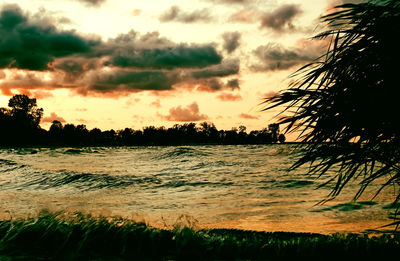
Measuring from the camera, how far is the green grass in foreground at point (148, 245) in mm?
3496

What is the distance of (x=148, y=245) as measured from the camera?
3.81 m

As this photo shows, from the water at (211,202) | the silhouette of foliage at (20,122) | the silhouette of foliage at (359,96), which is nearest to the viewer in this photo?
the silhouette of foliage at (359,96)

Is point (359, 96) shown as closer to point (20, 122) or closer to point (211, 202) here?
point (211, 202)

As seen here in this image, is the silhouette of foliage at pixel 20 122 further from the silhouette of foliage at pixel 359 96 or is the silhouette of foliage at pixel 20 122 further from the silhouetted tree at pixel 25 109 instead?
the silhouette of foliage at pixel 359 96

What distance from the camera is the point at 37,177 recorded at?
17500 mm

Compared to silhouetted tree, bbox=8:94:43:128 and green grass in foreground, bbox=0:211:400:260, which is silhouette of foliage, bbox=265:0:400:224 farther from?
silhouetted tree, bbox=8:94:43:128

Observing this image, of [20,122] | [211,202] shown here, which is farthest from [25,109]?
[211,202]

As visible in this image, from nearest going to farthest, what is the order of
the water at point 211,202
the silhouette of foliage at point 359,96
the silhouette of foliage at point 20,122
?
the silhouette of foliage at point 359,96 < the water at point 211,202 < the silhouette of foliage at point 20,122

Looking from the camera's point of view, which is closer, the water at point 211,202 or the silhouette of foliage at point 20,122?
the water at point 211,202

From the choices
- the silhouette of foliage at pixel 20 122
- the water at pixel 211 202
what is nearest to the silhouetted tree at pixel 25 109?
the silhouette of foliage at pixel 20 122

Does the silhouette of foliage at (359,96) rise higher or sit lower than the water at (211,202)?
higher

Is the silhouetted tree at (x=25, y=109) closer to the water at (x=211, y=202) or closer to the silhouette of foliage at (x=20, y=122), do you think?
the silhouette of foliage at (x=20, y=122)

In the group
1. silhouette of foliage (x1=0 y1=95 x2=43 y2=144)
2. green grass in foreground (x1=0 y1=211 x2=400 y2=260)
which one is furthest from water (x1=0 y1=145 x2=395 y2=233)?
silhouette of foliage (x1=0 y1=95 x2=43 y2=144)

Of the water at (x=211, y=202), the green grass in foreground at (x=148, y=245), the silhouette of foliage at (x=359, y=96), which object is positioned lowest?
the water at (x=211, y=202)
